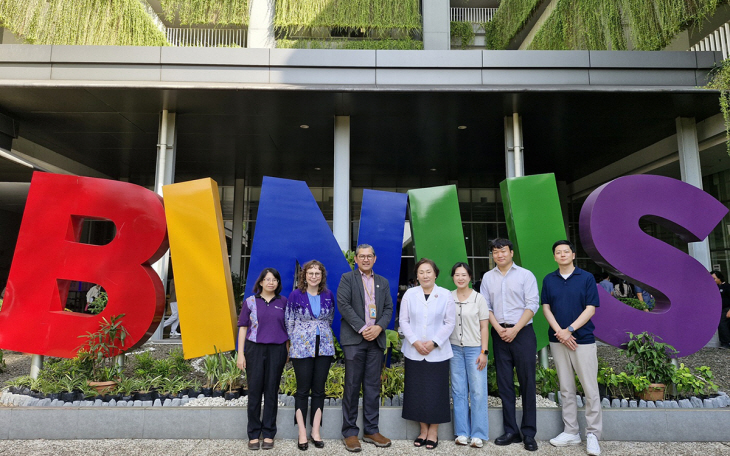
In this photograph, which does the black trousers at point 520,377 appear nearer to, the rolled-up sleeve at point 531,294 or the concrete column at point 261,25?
the rolled-up sleeve at point 531,294

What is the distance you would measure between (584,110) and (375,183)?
8892 millimetres

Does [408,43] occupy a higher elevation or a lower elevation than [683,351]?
higher

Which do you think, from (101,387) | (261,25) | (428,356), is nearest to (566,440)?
(428,356)

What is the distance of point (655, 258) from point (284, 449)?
4.76 m

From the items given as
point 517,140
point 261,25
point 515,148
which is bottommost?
point 515,148

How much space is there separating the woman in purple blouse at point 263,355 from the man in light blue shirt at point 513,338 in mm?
2075

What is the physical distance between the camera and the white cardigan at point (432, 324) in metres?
4.01

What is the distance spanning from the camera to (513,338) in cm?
414

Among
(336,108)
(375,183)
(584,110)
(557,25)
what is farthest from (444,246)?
(375,183)

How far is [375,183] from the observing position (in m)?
17.2

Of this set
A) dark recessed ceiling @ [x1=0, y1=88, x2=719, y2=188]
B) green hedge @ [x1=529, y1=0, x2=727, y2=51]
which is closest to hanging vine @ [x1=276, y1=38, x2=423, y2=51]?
dark recessed ceiling @ [x1=0, y1=88, x2=719, y2=188]

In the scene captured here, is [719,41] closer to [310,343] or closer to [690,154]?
[690,154]

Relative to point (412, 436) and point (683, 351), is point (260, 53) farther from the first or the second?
point (683, 351)

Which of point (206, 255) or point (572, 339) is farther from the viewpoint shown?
point (206, 255)
